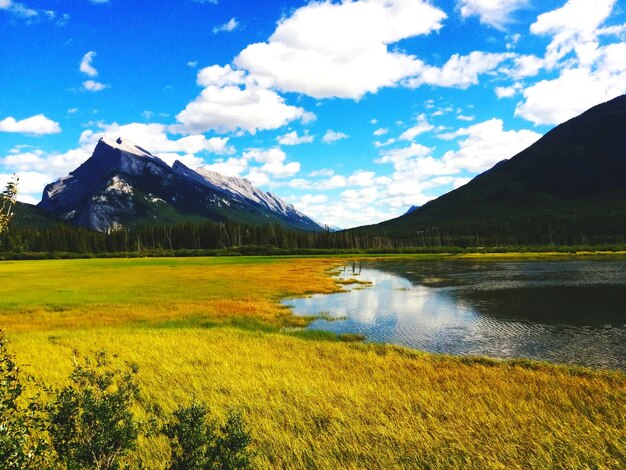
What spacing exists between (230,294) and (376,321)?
24533 millimetres

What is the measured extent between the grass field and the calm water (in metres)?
4.48

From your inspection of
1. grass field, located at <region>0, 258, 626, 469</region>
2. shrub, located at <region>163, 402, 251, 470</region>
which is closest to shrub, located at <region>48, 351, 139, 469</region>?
shrub, located at <region>163, 402, 251, 470</region>

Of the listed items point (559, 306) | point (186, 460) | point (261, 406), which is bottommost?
point (559, 306)

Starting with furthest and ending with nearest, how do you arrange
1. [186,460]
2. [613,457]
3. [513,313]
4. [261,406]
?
[513,313]
[261,406]
[613,457]
[186,460]

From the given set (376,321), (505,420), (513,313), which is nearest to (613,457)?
(505,420)

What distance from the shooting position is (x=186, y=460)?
Result: 28.8 feet

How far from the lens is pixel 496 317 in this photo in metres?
39.0

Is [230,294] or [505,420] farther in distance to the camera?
[230,294]

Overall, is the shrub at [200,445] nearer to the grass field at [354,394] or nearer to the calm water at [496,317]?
the grass field at [354,394]

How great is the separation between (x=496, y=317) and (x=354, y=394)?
89.4 feet

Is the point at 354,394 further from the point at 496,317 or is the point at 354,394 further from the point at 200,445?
the point at 496,317

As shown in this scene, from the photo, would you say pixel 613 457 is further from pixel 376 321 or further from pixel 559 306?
pixel 559 306

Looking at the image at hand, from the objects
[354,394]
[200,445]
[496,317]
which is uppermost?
[200,445]

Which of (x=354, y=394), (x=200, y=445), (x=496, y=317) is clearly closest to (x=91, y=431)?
(x=200, y=445)
